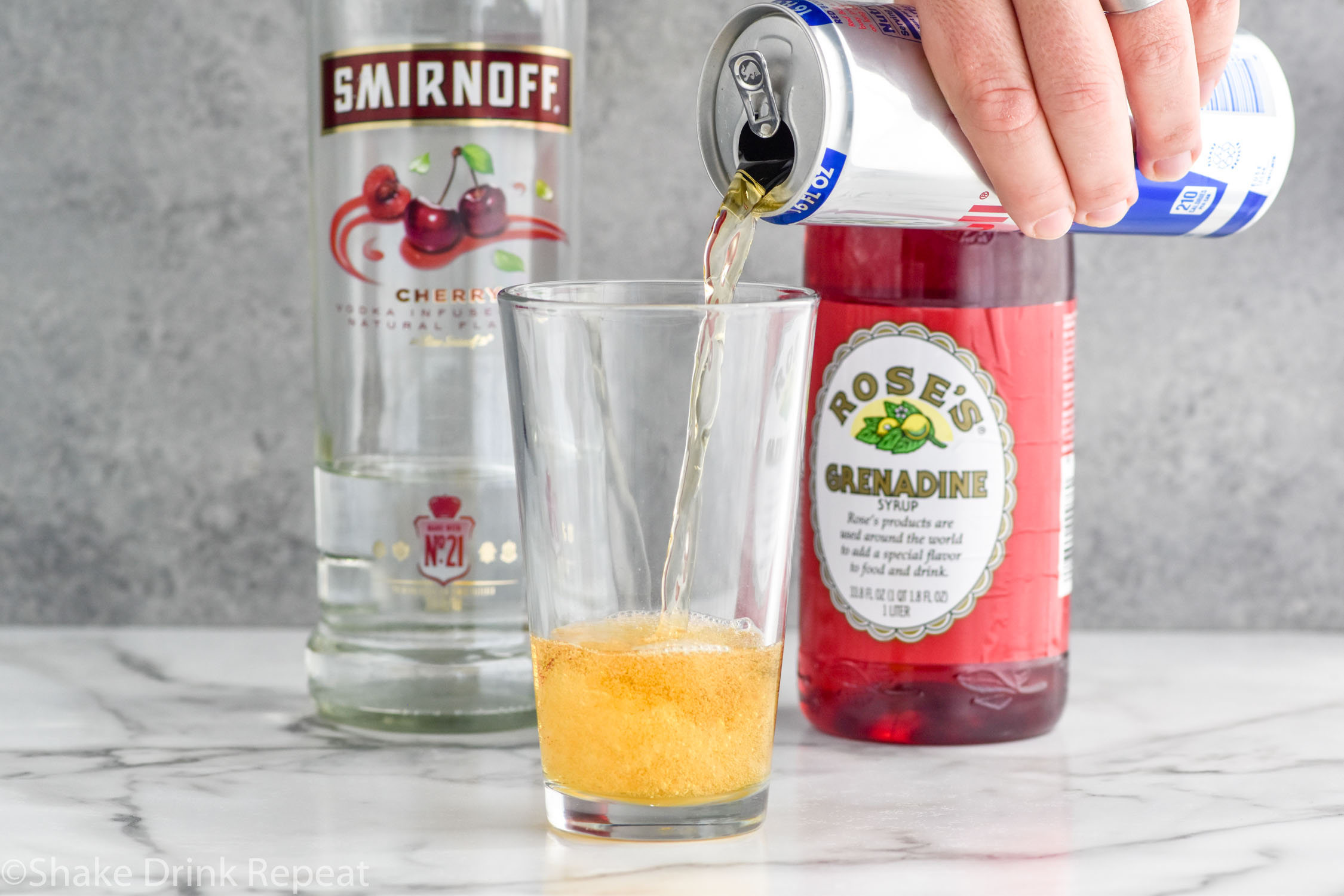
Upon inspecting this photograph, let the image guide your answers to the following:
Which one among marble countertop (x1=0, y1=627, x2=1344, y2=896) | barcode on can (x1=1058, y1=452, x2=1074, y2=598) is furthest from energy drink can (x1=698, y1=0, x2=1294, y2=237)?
marble countertop (x1=0, y1=627, x2=1344, y2=896)

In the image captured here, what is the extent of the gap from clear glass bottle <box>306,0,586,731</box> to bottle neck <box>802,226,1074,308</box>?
0.52 ft

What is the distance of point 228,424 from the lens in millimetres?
936

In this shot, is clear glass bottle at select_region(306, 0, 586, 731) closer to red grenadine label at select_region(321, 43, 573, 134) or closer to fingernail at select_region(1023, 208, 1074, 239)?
red grenadine label at select_region(321, 43, 573, 134)

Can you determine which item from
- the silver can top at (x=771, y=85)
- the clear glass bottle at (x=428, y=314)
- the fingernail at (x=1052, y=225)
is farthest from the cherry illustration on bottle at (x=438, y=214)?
the fingernail at (x=1052, y=225)

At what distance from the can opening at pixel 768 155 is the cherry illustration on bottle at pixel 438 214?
18 cm

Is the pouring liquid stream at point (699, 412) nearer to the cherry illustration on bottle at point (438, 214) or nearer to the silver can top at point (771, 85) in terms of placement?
the silver can top at point (771, 85)

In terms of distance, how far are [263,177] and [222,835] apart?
482 mm

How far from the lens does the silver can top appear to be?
56 cm

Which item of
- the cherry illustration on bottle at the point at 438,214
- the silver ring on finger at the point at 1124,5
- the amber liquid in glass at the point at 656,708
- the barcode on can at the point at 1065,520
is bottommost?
the amber liquid in glass at the point at 656,708

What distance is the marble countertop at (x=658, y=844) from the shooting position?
53 cm

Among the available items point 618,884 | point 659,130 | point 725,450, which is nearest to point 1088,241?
point 659,130

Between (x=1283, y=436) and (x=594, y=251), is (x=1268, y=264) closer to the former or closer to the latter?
(x=1283, y=436)

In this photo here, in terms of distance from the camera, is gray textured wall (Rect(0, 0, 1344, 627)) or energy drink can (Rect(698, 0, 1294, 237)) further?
gray textured wall (Rect(0, 0, 1344, 627))

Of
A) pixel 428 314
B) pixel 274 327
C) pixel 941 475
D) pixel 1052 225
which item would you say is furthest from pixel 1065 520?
pixel 274 327
